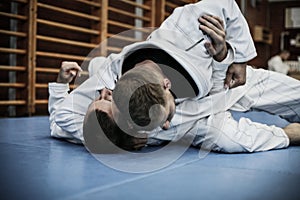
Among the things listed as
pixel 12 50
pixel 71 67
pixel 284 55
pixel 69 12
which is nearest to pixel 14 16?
pixel 12 50

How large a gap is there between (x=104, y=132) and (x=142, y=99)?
0.28 metres

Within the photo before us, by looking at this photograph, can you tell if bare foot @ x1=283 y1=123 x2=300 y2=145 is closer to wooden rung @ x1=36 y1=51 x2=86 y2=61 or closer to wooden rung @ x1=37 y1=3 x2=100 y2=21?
wooden rung @ x1=36 y1=51 x2=86 y2=61

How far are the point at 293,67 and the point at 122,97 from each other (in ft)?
29.2

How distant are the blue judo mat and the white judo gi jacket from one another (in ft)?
0.26

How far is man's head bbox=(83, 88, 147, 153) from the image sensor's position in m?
1.54

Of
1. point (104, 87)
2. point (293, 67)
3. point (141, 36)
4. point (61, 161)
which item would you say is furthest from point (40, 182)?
point (293, 67)

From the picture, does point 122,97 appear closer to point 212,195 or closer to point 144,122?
point 144,122

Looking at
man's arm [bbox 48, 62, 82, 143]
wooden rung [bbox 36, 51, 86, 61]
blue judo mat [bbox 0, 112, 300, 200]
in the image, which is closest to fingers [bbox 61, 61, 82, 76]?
man's arm [bbox 48, 62, 82, 143]

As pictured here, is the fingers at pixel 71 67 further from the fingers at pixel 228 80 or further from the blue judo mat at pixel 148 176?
the fingers at pixel 228 80

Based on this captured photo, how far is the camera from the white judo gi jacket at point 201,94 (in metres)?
1.78

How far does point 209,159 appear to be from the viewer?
166 cm

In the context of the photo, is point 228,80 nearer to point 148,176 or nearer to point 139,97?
point 139,97

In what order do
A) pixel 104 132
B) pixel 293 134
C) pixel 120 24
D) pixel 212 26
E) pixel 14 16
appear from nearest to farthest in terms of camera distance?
pixel 104 132 < pixel 212 26 < pixel 293 134 < pixel 14 16 < pixel 120 24

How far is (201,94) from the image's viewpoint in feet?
5.84
